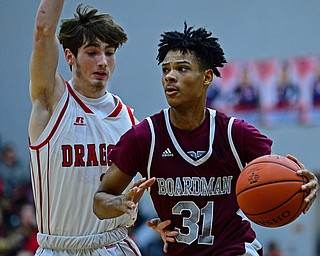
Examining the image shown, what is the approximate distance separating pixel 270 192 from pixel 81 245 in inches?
63.6

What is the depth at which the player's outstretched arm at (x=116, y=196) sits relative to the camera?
4.71 metres

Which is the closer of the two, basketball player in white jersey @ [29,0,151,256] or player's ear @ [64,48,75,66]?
basketball player in white jersey @ [29,0,151,256]

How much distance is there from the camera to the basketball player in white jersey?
5.50 metres

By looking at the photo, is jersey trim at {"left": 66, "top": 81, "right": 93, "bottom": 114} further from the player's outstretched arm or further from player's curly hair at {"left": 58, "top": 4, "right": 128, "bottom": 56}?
the player's outstretched arm

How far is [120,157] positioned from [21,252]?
9557mm

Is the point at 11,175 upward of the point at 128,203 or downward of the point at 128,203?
upward

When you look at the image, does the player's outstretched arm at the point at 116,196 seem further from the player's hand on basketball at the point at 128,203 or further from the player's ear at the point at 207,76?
the player's ear at the point at 207,76

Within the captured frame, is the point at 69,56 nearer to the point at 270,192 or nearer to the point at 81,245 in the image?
the point at 81,245

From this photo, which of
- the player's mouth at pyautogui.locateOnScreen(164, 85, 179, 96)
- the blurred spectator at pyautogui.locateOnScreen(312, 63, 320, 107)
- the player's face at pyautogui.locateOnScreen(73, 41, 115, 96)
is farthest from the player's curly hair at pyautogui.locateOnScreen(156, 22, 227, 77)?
the blurred spectator at pyautogui.locateOnScreen(312, 63, 320, 107)

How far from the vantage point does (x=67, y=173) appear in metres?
5.60

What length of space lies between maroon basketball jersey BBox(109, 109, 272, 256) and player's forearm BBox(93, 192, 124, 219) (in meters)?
0.23

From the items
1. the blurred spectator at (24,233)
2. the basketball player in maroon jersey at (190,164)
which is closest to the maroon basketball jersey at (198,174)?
the basketball player in maroon jersey at (190,164)

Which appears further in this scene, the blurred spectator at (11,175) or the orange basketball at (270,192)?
the blurred spectator at (11,175)

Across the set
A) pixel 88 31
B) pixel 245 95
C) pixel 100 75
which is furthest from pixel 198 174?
pixel 245 95
